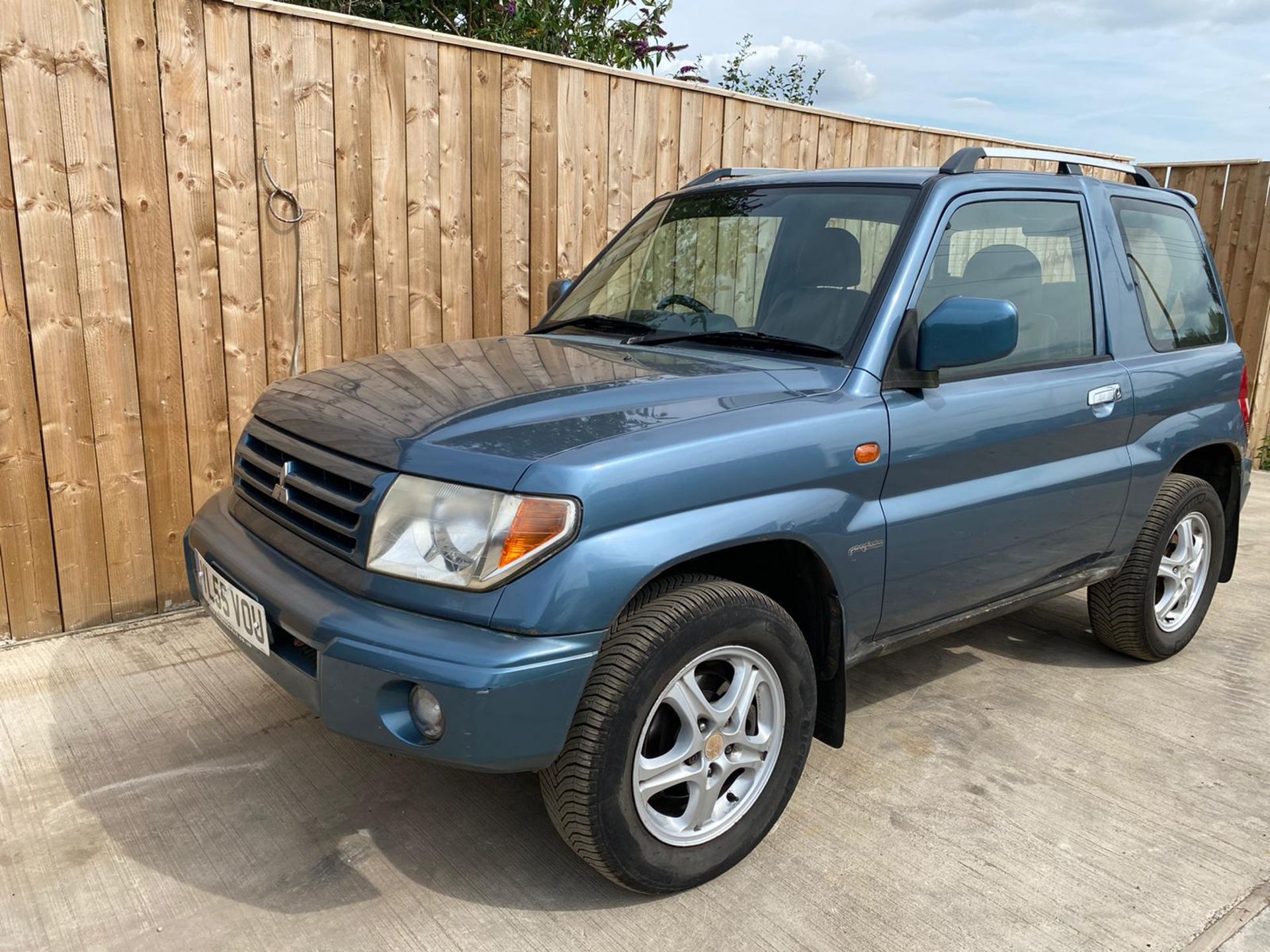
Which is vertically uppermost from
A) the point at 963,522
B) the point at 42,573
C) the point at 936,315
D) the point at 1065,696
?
the point at 936,315

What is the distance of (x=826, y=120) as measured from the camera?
21.4ft

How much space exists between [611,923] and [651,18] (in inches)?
278

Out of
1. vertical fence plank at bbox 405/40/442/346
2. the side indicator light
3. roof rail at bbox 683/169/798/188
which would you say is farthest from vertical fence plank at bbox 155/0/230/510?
the side indicator light

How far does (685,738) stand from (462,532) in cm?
84

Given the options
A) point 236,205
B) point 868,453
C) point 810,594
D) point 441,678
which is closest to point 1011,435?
point 868,453

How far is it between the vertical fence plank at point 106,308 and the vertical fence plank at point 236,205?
0.40 m

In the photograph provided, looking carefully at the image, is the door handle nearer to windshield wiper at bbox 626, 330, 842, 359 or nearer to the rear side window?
the rear side window

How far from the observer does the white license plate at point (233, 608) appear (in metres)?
2.56

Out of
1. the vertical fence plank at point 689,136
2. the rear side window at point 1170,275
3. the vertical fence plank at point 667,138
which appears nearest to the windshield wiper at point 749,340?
the rear side window at point 1170,275

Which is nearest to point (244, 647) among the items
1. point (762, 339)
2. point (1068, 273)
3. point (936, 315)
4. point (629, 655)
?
point (629, 655)

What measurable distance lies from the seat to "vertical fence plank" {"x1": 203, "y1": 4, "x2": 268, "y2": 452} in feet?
8.28

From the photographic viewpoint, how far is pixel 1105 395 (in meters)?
3.55

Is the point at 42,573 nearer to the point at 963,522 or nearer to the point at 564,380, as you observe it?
the point at 564,380

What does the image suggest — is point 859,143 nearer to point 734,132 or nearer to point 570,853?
point 734,132
